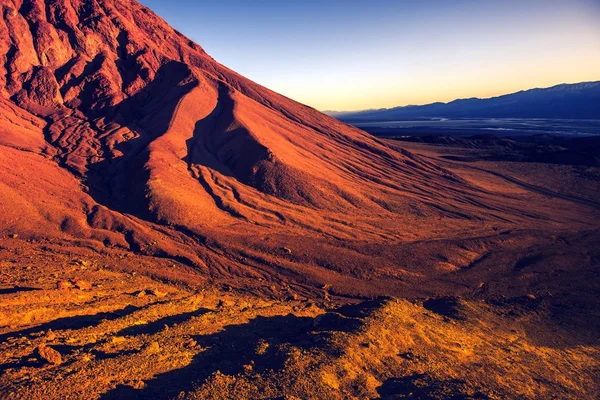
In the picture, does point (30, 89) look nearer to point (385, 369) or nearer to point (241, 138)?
point (241, 138)

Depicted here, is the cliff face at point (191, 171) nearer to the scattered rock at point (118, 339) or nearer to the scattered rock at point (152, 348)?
the scattered rock at point (118, 339)

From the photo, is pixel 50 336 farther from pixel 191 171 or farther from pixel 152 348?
pixel 191 171

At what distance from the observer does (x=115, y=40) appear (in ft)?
138

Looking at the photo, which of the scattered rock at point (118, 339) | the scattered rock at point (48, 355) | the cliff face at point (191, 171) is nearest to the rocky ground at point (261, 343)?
the scattered rock at point (48, 355)

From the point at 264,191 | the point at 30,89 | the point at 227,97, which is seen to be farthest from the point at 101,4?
the point at 264,191

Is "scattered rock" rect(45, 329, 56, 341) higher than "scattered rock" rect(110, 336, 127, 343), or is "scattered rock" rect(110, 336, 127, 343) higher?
"scattered rock" rect(45, 329, 56, 341)

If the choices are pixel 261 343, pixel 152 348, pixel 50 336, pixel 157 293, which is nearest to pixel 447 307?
pixel 261 343

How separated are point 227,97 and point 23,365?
35183 mm

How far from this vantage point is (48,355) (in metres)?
9.52

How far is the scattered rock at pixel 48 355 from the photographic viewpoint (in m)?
9.42

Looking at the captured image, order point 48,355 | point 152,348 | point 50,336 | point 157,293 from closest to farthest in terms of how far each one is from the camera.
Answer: point 48,355, point 152,348, point 50,336, point 157,293

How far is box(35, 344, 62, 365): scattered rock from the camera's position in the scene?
9.42 metres

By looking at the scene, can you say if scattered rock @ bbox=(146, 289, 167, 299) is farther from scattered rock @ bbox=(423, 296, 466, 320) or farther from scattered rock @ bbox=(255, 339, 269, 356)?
scattered rock @ bbox=(423, 296, 466, 320)

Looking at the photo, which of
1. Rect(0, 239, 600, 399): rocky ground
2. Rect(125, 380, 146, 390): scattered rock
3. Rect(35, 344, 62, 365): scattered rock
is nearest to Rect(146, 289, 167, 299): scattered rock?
Rect(0, 239, 600, 399): rocky ground
